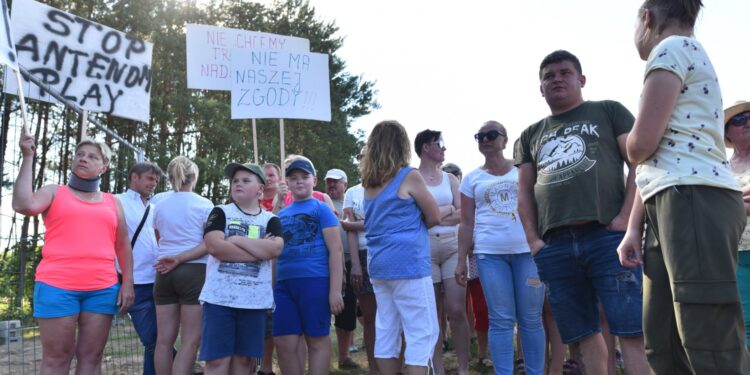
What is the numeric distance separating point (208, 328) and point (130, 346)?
3994 mm

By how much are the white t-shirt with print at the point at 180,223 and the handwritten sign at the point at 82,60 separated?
6.85ft

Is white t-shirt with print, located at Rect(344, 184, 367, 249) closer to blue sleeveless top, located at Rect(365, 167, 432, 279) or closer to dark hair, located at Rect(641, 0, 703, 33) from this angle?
blue sleeveless top, located at Rect(365, 167, 432, 279)

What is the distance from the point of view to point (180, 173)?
4.61 metres

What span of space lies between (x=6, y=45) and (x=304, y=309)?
280 centimetres

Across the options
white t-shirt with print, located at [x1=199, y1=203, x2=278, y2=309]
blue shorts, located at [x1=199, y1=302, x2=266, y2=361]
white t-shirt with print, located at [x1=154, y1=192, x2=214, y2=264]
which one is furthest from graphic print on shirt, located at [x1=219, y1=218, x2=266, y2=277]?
white t-shirt with print, located at [x1=154, y1=192, x2=214, y2=264]

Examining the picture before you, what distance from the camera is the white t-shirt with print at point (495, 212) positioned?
13.5 ft

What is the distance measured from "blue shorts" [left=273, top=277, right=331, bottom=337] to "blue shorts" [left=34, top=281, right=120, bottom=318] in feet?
3.82

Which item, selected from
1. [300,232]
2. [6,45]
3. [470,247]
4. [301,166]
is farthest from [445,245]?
[6,45]

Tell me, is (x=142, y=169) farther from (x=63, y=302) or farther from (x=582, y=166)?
(x=582, y=166)

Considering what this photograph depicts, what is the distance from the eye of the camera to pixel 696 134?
2082mm

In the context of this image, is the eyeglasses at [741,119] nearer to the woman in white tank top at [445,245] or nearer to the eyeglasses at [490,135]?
the eyeglasses at [490,135]

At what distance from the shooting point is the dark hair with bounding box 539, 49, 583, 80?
3.27 meters

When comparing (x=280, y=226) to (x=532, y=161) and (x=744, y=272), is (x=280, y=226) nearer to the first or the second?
(x=532, y=161)

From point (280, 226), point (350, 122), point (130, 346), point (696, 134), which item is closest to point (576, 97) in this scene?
point (696, 134)
